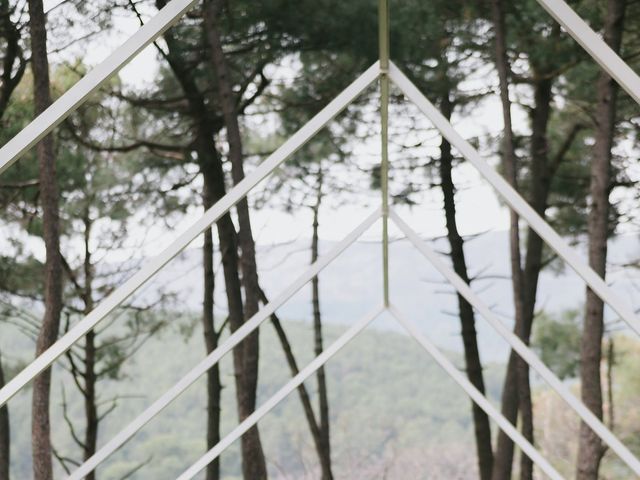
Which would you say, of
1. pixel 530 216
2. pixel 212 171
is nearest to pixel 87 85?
pixel 530 216

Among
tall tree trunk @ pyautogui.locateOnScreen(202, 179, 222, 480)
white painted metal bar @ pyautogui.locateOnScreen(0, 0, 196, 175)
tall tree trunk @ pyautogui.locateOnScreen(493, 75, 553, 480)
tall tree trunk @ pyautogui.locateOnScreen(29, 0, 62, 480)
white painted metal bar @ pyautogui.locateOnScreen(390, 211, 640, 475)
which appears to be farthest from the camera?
tall tree trunk @ pyautogui.locateOnScreen(202, 179, 222, 480)

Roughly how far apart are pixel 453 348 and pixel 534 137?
12.7m

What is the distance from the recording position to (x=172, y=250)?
13.7 feet

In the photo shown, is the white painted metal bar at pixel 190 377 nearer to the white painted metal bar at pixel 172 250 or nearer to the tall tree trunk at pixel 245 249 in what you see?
the white painted metal bar at pixel 172 250

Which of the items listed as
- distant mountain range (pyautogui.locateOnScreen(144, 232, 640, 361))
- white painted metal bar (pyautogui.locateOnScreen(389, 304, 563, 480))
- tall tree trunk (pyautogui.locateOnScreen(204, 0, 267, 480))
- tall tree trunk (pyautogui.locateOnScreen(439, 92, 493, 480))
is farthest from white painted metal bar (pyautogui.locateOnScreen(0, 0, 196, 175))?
distant mountain range (pyautogui.locateOnScreen(144, 232, 640, 361))

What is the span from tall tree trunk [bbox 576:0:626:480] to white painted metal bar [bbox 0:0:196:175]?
404 cm

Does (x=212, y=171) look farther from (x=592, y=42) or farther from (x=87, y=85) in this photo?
(x=592, y=42)

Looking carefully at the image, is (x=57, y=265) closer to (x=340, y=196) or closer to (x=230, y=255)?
(x=230, y=255)

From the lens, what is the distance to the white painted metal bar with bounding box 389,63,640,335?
13.3 ft

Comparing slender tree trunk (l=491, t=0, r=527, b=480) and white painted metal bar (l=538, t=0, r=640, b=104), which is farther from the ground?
slender tree trunk (l=491, t=0, r=527, b=480)

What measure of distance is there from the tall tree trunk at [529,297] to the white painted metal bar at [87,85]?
521 cm

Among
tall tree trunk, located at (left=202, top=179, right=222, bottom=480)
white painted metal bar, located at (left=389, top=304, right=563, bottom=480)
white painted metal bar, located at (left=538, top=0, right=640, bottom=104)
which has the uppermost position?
tall tree trunk, located at (left=202, top=179, right=222, bottom=480)

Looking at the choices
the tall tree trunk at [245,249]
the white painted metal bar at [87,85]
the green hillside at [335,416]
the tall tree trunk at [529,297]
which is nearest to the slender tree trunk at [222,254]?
the tall tree trunk at [245,249]

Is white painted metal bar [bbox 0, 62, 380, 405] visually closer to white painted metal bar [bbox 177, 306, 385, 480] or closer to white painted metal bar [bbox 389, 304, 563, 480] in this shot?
white painted metal bar [bbox 177, 306, 385, 480]
